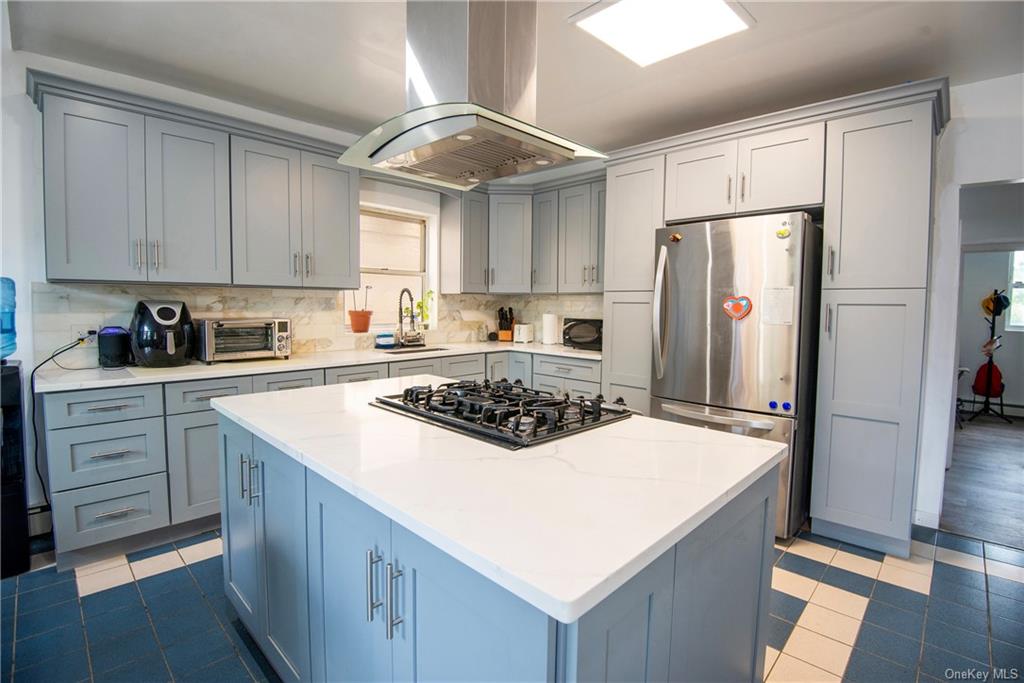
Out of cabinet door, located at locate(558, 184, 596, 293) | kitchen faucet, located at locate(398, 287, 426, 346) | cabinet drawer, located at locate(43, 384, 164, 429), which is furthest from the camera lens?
cabinet door, located at locate(558, 184, 596, 293)

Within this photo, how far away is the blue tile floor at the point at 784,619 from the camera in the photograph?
5.80 feet

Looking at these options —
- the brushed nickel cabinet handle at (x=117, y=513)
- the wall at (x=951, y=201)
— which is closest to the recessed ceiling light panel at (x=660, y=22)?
the wall at (x=951, y=201)

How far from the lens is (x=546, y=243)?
4.42 meters

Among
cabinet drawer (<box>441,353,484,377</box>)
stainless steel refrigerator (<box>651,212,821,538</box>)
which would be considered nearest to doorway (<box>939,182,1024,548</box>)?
stainless steel refrigerator (<box>651,212,821,538</box>)

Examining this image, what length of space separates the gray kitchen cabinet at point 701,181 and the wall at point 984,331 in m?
5.38

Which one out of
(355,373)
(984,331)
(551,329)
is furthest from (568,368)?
(984,331)

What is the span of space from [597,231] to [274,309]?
257 centimetres

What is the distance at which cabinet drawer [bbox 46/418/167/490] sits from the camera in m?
2.28

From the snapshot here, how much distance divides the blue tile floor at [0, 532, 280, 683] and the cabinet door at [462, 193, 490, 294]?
2.80 metres

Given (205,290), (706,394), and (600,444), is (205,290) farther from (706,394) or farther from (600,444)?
(706,394)

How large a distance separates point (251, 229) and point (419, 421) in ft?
7.11

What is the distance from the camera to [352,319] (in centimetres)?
389

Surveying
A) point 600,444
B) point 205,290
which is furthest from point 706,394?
point 205,290

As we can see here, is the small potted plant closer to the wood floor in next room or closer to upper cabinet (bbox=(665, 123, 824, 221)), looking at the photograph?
upper cabinet (bbox=(665, 123, 824, 221))
